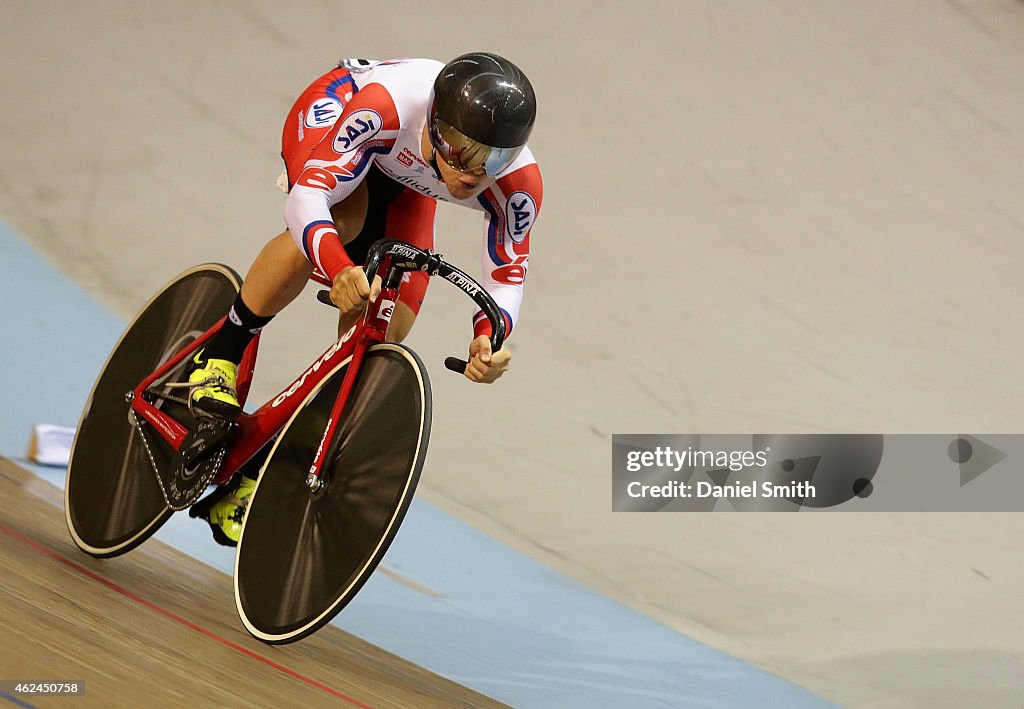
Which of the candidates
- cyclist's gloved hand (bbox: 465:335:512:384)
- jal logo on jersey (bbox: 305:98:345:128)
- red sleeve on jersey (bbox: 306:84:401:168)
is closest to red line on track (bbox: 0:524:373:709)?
cyclist's gloved hand (bbox: 465:335:512:384)

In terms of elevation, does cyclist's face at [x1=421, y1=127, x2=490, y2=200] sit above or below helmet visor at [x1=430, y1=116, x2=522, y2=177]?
below

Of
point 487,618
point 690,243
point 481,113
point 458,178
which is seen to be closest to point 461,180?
point 458,178

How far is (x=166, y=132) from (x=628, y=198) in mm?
2540

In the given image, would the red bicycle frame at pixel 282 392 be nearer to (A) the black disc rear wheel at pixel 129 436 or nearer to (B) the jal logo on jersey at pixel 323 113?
(A) the black disc rear wheel at pixel 129 436

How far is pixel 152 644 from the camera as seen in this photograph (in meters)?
2.01

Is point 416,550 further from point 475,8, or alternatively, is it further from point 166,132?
point 475,8

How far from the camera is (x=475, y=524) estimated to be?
13.5ft

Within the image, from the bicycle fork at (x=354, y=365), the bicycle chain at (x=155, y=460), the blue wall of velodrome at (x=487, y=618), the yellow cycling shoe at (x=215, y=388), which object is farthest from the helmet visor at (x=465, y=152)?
the blue wall of velodrome at (x=487, y=618)

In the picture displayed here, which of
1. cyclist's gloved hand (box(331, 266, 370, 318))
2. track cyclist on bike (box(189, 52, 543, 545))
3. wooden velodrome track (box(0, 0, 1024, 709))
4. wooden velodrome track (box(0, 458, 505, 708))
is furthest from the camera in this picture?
wooden velodrome track (box(0, 0, 1024, 709))

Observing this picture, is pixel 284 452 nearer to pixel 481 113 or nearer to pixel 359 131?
pixel 359 131

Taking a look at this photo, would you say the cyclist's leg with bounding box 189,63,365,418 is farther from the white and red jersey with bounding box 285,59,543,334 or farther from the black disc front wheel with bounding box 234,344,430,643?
the black disc front wheel with bounding box 234,344,430,643

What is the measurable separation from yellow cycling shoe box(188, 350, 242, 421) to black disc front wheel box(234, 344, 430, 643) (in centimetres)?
18

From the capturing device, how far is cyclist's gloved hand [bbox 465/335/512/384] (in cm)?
226

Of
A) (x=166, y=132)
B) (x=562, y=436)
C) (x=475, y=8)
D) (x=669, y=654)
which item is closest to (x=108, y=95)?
(x=166, y=132)
